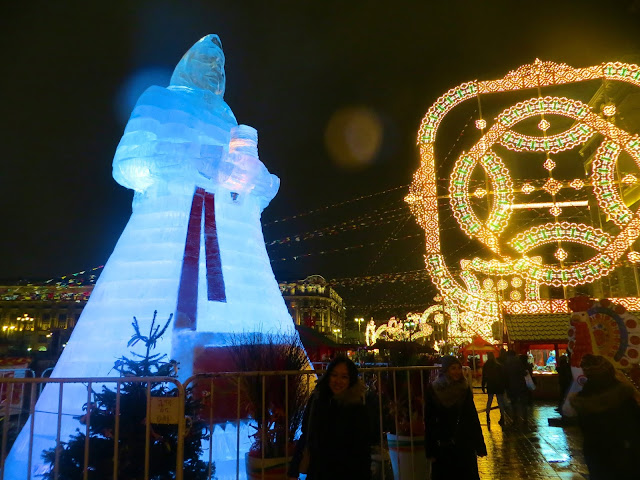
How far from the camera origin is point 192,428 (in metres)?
4.96

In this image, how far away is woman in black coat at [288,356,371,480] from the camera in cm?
354

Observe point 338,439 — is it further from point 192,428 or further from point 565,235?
point 565,235

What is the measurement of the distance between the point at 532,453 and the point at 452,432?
4.81 meters

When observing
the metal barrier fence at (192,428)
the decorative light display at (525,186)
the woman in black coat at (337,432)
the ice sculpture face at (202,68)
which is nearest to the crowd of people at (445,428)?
the woman in black coat at (337,432)

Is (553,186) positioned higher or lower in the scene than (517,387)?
higher

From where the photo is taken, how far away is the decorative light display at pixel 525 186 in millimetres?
13789

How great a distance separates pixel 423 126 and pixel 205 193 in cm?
853

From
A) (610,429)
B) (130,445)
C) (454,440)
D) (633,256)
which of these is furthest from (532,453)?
(633,256)

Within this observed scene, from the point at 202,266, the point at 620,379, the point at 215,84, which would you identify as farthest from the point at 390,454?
the point at 215,84

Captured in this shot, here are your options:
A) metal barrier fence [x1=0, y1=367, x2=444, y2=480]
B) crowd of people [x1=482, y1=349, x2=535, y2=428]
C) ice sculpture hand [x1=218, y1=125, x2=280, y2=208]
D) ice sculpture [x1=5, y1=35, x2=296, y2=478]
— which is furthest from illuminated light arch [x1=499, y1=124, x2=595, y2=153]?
metal barrier fence [x1=0, y1=367, x2=444, y2=480]

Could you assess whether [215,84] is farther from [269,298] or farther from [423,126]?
[423,126]

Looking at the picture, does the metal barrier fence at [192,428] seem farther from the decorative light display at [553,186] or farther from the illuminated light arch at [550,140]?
the illuminated light arch at [550,140]

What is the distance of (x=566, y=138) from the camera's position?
49.5 feet

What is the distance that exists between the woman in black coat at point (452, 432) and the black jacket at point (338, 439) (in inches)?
41.7
